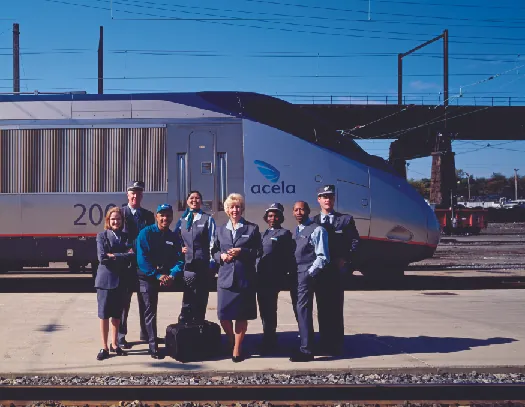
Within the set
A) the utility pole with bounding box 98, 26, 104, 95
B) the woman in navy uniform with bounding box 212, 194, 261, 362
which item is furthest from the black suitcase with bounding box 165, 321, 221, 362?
the utility pole with bounding box 98, 26, 104, 95

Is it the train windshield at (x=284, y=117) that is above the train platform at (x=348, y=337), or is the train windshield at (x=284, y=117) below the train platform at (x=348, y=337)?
above

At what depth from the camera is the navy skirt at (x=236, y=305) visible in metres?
6.14

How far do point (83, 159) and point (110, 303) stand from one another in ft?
17.8

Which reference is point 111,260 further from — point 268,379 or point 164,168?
point 164,168

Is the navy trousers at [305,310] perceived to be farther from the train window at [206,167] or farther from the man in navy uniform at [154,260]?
the train window at [206,167]

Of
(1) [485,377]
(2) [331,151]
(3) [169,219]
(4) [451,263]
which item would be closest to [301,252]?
(3) [169,219]

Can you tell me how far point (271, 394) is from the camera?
5109 millimetres

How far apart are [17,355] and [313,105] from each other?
133ft

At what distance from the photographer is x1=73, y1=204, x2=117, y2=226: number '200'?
1075cm

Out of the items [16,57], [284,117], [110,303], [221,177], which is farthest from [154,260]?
[16,57]

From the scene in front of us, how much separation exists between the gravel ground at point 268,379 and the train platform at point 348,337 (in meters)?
0.08

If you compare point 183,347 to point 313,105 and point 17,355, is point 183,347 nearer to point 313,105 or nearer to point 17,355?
point 17,355

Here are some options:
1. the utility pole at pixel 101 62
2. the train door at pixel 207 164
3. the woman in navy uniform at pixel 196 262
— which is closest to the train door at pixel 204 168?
the train door at pixel 207 164

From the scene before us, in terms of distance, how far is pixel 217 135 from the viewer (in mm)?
10992
